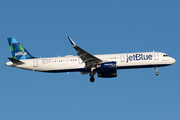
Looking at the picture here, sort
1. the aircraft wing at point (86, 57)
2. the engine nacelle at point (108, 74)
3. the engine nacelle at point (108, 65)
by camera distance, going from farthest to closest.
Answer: the engine nacelle at point (108, 74) < the engine nacelle at point (108, 65) < the aircraft wing at point (86, 57)

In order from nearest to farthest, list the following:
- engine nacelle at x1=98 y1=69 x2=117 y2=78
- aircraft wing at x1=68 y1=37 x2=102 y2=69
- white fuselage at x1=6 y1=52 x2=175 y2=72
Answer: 1. aircraft wing at x1=68 y1=37 x2=102 y2=69
2. white fuselage at x1=6 y1=52 x2=175 y2=72
3. engine nacelle at x1=98 y1=69 x2=117 y2=78

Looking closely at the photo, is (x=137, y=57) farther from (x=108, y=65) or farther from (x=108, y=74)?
(x=108, y=74)

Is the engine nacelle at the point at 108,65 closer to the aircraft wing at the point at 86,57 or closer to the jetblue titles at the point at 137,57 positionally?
the aircraft wing at the point at 86,57

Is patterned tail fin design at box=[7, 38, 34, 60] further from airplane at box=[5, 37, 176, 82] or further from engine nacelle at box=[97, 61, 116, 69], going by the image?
engine nacelle at box=[97, 61, 116, 69]

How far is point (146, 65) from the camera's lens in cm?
6009

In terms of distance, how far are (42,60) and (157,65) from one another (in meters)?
22.6

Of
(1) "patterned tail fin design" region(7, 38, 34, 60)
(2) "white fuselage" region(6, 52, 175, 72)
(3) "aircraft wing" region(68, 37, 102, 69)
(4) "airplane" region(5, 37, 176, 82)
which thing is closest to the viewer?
(3) "aircraft wing" region(68, 37, 102, 69)

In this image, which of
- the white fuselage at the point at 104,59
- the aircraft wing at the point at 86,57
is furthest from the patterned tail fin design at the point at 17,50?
the aircraft wing at the point at 86,57

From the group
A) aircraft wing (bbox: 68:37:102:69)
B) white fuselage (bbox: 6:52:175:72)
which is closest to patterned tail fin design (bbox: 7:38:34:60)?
white fuselage (bbox: 6:52:175:72)

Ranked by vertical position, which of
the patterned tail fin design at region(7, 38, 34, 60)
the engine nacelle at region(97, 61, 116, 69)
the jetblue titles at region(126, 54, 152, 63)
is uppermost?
the patterned tail fin design at region(7, 38, 34, 60)

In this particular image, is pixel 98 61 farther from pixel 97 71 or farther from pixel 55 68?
pixel 55 68

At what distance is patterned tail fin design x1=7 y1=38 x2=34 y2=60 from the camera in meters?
64.2

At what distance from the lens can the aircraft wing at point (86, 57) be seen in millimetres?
56312

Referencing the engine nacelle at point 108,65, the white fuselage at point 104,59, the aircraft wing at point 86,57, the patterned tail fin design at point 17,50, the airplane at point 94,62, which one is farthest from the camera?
the patterned tail fin design at point 17,50
